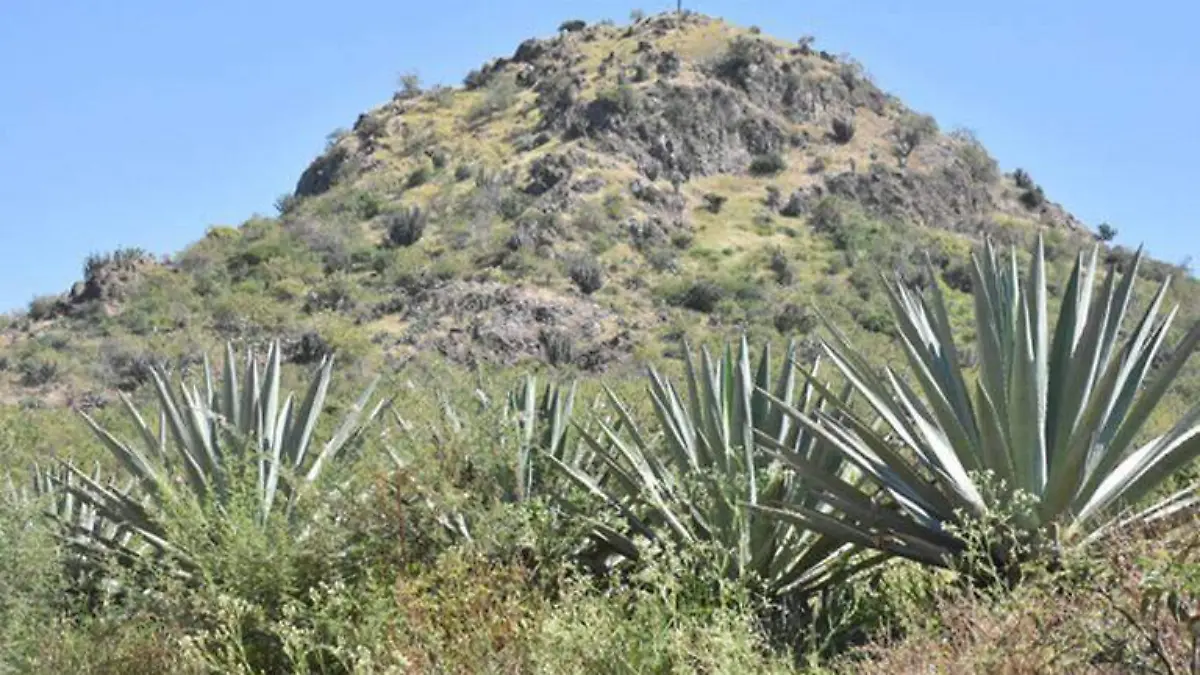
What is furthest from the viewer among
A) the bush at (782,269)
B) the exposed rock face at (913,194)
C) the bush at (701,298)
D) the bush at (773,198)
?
the exposed rock face at (913,194)

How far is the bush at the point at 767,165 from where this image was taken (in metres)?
54.4

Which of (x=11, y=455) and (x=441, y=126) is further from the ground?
(x=441, y=126)

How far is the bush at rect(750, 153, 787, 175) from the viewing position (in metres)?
54.4

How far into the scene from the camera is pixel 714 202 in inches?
2010

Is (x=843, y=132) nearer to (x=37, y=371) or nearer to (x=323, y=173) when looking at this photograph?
(x=323, y=173)

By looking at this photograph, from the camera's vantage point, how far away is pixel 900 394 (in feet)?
21.0

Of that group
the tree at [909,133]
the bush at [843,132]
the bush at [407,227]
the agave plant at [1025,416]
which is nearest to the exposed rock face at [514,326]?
the bush at [407,227]

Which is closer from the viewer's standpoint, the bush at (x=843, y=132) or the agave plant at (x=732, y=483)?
the agave plant at (x=732, y=483)

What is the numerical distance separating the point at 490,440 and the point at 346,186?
4946cm

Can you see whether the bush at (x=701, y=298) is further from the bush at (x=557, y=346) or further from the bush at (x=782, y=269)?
the bush at (x=557, y=346)

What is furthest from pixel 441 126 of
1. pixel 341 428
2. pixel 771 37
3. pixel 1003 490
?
pixel 1003 490

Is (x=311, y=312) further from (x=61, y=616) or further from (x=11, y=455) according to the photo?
(x=61, y=616)

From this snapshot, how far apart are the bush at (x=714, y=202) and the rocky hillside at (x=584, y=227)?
0.36 ft

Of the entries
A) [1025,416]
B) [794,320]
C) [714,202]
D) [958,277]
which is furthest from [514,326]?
[1025,416]
